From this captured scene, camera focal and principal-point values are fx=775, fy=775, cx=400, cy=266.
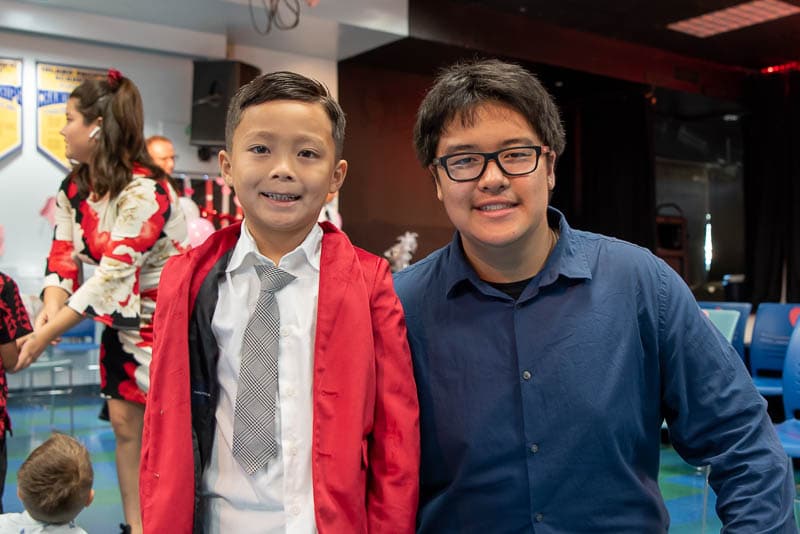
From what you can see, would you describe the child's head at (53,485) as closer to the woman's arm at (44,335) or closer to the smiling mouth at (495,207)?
the woman's arm at (44,335)

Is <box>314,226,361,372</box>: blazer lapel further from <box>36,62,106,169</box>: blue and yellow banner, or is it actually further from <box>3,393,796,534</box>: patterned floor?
<box>36,62,106,169</box>: blue and yellow banner

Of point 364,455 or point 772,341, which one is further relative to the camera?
point 772,341

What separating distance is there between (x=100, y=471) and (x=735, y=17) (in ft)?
24.6

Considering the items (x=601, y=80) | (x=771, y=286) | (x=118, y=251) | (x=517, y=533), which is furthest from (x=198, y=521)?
(x=771, y=286)

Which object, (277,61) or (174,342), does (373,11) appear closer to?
(277,61)

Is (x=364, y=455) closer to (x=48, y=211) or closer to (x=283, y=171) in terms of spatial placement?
(x=283, y=171)

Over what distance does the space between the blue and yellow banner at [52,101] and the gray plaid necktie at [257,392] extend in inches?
261

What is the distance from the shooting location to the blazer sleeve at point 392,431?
1.28m

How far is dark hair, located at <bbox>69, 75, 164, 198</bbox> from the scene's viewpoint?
2504 millimetres

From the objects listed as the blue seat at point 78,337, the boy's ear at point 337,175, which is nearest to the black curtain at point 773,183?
the blue seat at point 78,337

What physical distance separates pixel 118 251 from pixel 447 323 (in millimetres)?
1442

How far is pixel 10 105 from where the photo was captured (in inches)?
280

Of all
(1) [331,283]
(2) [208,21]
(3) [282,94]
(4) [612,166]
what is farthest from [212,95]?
(1) [331,283]

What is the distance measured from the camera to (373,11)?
292 inches
